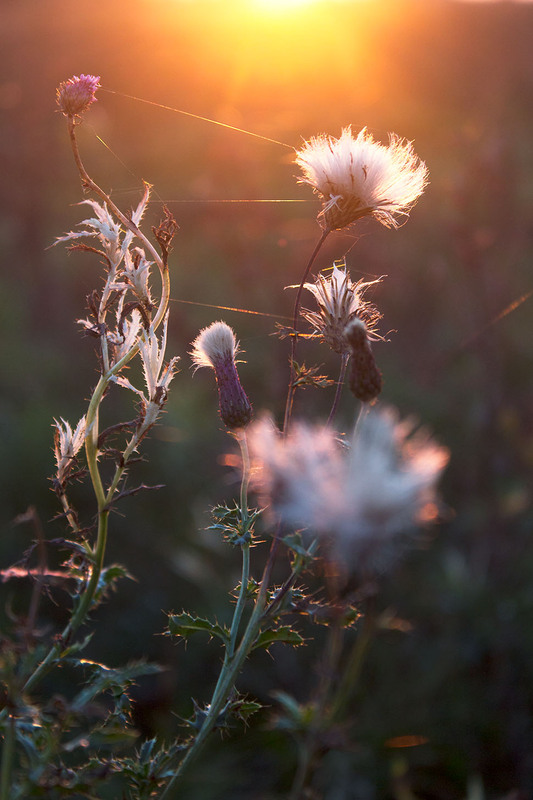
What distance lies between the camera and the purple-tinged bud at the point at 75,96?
1.18 metres

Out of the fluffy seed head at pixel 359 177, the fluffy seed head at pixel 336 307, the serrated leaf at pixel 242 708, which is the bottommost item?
the serrated leaf at pixel 242 708

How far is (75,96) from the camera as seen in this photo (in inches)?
46.4

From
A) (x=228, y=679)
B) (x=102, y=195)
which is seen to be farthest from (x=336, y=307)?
(x=228, y=679)

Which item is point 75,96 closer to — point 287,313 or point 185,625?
point 185,625

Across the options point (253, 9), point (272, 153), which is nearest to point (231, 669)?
point (272, 153)

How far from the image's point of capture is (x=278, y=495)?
2.97 ft

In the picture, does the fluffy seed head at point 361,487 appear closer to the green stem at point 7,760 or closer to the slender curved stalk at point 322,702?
the slender curved stalk at point 322,702

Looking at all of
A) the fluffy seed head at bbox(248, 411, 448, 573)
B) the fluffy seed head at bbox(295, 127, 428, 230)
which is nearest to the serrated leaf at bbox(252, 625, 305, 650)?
the fluffy seed head at bbox(248, 411, 448, 573)

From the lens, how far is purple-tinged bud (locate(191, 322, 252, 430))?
1.39 metres

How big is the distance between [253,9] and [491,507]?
5715mm

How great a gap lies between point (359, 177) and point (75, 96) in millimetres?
604

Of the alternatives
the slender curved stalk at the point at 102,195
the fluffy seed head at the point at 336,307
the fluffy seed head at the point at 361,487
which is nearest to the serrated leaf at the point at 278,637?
the fluffy seed head at the point at 361,487

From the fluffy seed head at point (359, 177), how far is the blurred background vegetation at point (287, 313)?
354 mm

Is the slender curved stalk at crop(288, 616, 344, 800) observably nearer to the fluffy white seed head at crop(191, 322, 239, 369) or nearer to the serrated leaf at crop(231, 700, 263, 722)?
the serrated leaf at crop(231, 700, 263, 722)
